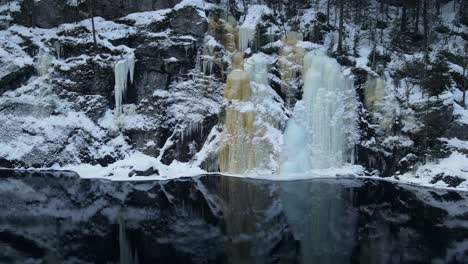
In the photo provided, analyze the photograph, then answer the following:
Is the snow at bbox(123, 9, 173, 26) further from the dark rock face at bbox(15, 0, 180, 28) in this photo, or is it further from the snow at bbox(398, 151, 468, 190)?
the snow at bbox(398, 151, 468, 190)

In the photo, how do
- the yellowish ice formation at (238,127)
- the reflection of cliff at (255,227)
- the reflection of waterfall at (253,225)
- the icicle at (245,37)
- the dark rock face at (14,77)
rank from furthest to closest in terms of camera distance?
the icicle at (245,37), the dark rock face at (14,77), the yellowish ice formation at (238,127), the reflection of waterfall at (253,225), the reflection of cliff at (255,227)

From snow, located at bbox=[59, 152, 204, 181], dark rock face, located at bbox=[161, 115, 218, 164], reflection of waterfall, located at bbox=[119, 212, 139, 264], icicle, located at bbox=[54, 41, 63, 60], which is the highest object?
icicle, located at bbox=[54, 41, 63, 60]

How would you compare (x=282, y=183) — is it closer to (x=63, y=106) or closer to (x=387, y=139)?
(x=387, y=139)

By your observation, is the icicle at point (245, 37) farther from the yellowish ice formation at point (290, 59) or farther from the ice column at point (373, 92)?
the ice column at point (373, 92)

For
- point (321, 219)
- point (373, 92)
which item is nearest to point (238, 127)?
point (373, 92)

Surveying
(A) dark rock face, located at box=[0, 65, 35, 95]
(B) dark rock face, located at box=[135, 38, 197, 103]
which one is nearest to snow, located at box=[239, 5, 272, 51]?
(B) dark rock face, located at box=[135, 38, 197, 103]

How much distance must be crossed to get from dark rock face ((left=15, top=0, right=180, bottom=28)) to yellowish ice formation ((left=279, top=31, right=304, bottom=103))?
9550mm

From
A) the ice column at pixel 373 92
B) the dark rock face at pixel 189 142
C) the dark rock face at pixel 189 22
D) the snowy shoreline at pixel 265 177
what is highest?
the dark rock face at pixel 189 22

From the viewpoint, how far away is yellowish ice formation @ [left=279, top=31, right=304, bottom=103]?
30.0 metres

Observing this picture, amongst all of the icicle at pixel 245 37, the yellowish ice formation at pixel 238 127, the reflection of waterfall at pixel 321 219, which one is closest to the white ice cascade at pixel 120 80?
the yellowish ice formation at pixel 238 127

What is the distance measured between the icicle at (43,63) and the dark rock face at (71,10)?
12.6 ft

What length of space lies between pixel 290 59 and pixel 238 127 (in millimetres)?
6699

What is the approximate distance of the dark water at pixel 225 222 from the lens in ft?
40.4

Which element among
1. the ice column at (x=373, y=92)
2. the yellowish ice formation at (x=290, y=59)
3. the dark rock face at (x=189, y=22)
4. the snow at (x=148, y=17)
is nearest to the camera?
the ice column at (x=373, y=92)
